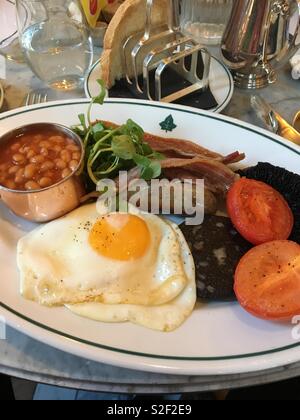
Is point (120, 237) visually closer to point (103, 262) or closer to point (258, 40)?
point (103, 262)

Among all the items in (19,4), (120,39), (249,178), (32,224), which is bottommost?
(32,224)

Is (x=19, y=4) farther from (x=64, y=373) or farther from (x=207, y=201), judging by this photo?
(x=64, y=373)

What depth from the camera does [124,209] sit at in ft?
4.70

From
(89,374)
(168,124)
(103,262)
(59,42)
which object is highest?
(59,42)

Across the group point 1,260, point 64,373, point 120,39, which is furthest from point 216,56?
point 64,373

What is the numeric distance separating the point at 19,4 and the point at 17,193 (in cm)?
114

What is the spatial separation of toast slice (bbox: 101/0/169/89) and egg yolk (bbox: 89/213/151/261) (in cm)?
90

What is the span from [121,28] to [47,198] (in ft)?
3.38

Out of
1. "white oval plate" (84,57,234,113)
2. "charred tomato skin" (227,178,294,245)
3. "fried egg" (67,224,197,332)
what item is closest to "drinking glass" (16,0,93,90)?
"white oval plate" (84,57,234,113)

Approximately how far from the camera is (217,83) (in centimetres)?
207

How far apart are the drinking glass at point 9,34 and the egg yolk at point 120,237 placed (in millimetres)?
1465

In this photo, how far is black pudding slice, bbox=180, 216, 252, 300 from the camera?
122 cm

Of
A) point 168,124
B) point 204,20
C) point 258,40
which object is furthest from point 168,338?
point 204,20

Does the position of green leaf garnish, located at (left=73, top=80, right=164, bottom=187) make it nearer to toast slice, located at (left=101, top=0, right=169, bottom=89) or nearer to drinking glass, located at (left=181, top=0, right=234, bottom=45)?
toast slice, located at (left=101, top=0, right=169, bottom=89)
